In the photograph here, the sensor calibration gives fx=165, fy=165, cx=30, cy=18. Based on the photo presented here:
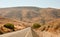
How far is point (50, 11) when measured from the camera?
573 ft

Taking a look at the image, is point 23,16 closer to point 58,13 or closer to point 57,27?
point 58,13

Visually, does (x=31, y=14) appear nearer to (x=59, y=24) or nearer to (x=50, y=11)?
(x=50, y=11)

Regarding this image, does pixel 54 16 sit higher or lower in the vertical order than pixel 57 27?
lower

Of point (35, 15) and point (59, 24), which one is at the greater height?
point (59, 24)

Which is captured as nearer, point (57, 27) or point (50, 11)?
point (57, 27)

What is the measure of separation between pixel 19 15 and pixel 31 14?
486 inches

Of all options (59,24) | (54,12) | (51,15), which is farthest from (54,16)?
(59,24)

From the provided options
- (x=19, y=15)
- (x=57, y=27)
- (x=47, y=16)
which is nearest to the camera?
(x=57, y=27)

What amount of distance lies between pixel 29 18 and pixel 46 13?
19.9 meters

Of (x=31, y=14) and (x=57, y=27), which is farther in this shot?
(x=31, y=14)

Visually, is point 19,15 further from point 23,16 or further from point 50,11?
point 50,11

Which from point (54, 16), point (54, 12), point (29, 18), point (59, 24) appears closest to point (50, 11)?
point (54, 12)

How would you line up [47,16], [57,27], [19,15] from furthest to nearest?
[19,15], [47,16], [57,27]

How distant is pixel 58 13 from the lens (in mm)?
167375
